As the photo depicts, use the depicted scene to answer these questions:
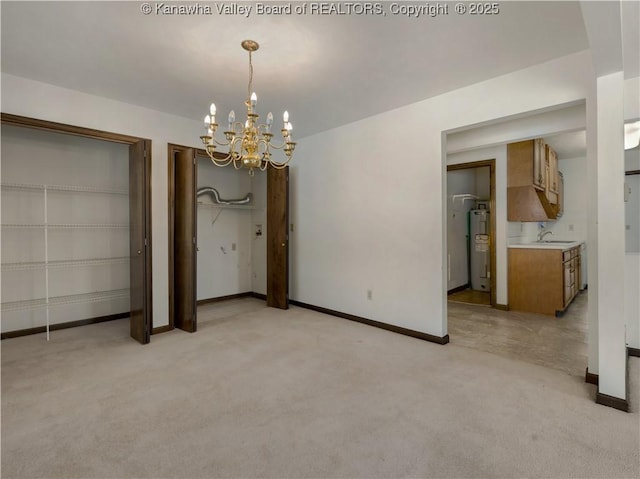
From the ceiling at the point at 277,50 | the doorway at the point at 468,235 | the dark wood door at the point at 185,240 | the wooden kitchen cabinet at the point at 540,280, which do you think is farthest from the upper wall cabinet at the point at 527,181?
the dark wood door at the point at 185,240

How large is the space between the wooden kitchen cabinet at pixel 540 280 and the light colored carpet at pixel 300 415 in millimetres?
1730

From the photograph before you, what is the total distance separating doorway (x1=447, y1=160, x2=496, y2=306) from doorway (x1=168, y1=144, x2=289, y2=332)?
3.03 metres

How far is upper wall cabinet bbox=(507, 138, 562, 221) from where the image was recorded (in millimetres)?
4609

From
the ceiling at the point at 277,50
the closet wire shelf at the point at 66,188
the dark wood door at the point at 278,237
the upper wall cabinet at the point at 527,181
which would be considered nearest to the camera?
the ceiling at the point at 277,50

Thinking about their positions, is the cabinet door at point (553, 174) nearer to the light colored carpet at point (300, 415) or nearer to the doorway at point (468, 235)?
the doorway at point (468, 235)

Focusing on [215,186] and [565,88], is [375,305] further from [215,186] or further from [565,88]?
[215,186]

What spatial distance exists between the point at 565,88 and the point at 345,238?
2662 mm

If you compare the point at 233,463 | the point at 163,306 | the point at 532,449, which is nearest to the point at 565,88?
the point at 532,449

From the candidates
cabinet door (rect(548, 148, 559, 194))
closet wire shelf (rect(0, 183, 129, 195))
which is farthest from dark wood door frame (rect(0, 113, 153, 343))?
cabinet door (rect(548, 148, 559, 194))

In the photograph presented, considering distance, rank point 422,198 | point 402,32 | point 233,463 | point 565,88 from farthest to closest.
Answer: point 422,198
point 565,88
point 402,32
point 233,463

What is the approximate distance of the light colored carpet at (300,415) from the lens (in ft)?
5.55

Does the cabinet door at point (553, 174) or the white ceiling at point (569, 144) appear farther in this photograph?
the cabinet door at point (553, 174)

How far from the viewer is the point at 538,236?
6125 mm

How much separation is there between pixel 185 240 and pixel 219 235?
155cm
